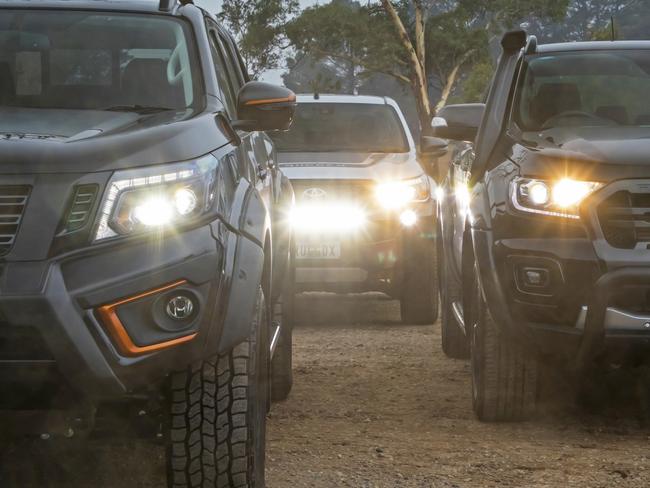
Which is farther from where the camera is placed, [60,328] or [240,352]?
[240,352]

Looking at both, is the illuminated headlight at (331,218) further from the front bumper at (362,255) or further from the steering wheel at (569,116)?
the steering wheel at (569,116)

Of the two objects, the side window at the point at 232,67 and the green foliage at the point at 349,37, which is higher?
the green foliage at the point at 349,37

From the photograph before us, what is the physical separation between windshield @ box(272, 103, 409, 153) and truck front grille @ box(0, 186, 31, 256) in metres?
6.56

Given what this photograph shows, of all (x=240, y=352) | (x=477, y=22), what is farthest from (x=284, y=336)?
(x=477, y=22)

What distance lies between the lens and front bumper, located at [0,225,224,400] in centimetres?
358

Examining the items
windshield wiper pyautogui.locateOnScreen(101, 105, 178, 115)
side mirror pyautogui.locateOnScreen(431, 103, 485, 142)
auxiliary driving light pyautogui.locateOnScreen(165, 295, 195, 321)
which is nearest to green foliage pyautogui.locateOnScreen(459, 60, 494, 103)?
side mirror pyautogui.locateOnScreen(431, 103, 485, 142)

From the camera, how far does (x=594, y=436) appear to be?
5750mm

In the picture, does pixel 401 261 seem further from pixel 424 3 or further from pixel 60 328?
pixel 424 3

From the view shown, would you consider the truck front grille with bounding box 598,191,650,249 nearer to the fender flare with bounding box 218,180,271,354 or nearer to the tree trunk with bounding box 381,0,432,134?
the fender flare with bounding box 218,180,271,354

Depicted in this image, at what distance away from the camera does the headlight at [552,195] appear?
523cm

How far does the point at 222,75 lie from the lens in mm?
5375

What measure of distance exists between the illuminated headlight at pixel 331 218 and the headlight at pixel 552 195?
4.16 metres

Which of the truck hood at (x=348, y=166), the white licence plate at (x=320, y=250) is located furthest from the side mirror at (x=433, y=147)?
the white licence plate at (x=320, y=250)

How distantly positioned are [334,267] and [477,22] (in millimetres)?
46350
